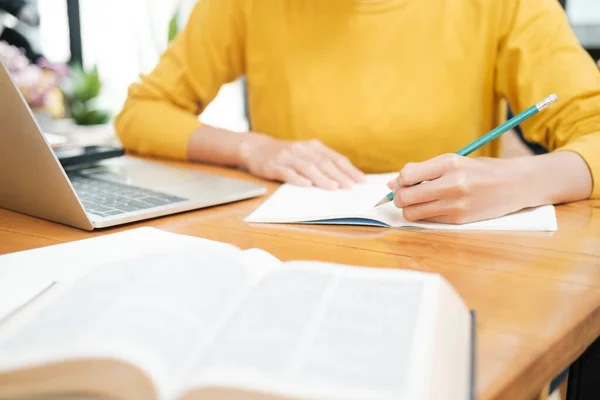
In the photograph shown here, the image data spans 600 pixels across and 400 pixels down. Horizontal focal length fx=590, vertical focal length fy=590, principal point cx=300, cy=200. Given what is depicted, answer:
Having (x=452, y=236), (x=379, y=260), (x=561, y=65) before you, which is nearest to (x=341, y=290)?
(x=379, y=260)

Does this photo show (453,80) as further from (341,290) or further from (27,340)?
(27,340)

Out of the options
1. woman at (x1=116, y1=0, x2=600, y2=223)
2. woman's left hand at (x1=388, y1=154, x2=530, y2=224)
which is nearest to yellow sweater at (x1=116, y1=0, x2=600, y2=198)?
woman at (x1=116, y1=0, x2=600, y2=223)

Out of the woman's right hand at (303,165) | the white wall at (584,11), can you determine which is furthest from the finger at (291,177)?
the white wall at (584,11)

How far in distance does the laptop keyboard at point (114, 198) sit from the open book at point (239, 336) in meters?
0.29

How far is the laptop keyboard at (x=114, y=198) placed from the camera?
71 centimetres

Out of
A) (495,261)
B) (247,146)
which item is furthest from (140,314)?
(247,146)

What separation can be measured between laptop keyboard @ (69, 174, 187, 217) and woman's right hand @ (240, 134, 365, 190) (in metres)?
0.20

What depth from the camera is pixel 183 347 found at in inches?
12.5

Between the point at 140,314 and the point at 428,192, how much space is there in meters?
0.40

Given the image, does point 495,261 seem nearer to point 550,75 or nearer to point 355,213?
point 355,213

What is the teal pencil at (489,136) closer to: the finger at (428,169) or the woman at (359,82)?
the finger at (428,169)

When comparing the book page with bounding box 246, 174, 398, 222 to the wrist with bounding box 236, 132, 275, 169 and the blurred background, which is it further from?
the blurred background

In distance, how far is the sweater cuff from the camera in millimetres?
795

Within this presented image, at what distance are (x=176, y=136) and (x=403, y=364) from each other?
2.84ft
